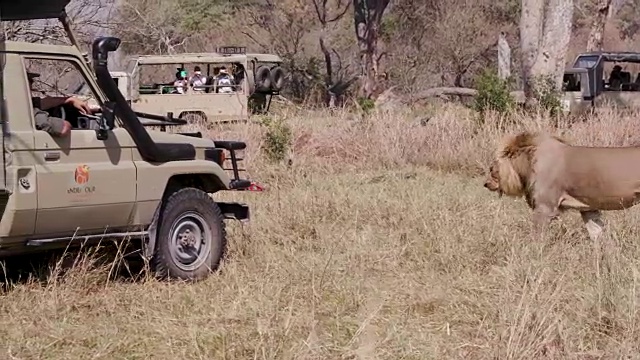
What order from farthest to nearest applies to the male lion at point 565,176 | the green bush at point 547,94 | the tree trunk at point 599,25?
the tree trunk at point 599,25
the green bush at point 547,94
the male lion at point 565,176

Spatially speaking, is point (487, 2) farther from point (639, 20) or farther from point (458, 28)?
point (639, 20)

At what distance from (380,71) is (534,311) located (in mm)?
27967

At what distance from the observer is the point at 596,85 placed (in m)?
19.7

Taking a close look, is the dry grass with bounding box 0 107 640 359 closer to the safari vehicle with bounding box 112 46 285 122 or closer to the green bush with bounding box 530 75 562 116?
the green bush with bounding box 530 75 562 116

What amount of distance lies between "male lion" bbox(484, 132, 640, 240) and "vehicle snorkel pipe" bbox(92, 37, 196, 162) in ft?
9.32

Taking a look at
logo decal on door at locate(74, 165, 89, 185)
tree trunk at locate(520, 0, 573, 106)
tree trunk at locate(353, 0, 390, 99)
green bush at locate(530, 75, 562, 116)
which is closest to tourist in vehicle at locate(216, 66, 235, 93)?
tree trunk at locate(520, 0, 573, 106)

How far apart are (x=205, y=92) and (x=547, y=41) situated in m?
7.86

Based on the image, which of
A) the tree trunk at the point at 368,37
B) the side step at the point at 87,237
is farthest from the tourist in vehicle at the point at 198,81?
the side step at the point at 87,237

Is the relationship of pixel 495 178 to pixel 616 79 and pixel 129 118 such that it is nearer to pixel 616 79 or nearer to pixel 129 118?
pixel 129 118

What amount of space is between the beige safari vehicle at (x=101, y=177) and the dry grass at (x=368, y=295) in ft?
1.08

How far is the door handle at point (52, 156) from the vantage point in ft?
20.6

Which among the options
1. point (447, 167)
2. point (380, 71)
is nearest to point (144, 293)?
point (447, 167)

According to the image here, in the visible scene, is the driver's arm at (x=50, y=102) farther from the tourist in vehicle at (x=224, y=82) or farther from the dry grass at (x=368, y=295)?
the tourist in vehicle at (x=224, y=82)

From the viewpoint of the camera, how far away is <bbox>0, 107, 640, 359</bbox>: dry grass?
5.38 meters
